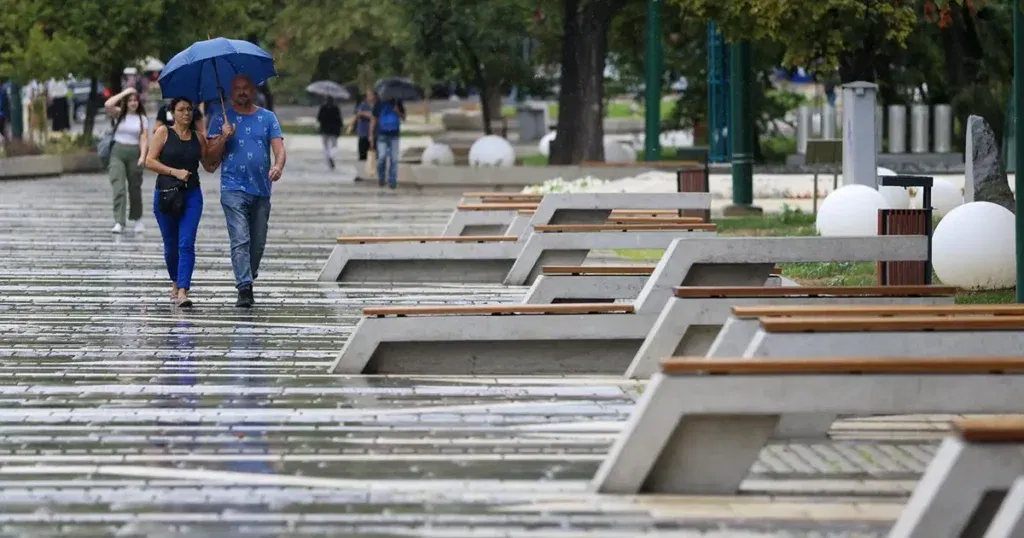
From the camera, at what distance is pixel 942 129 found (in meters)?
39.3

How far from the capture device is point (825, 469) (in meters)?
9.14

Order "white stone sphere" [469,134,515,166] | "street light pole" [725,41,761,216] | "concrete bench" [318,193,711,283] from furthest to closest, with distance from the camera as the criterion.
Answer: "white stone sphere" [469,134,515,166] → "street light pole" [725,41,761,216] → "concrete bench" [318,193,711,283]

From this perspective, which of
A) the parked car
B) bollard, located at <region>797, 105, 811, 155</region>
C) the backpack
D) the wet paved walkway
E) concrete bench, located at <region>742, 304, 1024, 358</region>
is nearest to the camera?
the wet paved walkway

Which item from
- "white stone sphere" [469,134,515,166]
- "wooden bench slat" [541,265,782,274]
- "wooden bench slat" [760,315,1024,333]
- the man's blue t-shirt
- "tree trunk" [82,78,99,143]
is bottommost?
"white stone sphere" [469,134,515,166]

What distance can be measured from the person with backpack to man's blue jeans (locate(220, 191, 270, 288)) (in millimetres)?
19517

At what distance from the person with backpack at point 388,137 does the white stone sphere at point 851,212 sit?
54.2 ft

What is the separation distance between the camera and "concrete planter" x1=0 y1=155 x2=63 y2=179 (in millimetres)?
40756

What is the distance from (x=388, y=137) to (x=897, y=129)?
372 inches

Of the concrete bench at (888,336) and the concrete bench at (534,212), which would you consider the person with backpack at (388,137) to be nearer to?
the concrete bench at (534,212)

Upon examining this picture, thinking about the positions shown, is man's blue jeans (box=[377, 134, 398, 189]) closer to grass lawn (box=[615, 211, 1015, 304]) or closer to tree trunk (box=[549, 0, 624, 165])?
tree trunk (box=[549, 0, 624, 165])

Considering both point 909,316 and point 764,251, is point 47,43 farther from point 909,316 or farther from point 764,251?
point 909,316

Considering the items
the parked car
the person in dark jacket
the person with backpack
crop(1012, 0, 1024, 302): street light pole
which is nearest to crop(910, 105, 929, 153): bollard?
the person with backpack

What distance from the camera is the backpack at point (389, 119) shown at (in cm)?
3597

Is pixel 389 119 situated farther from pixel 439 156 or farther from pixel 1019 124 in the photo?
pixel 1019 124
